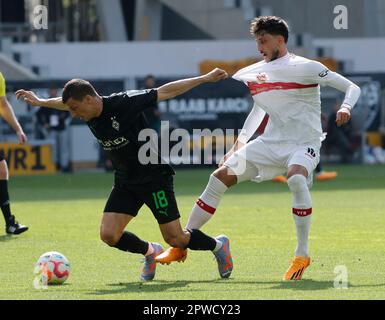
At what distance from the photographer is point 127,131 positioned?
10.5 m

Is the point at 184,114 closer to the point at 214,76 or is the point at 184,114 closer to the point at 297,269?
the point at 297,269

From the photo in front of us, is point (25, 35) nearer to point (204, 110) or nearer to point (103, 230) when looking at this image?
point (204, 110)

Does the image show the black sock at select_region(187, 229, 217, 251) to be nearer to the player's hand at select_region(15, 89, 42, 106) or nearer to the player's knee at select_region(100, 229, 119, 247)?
the player's knee at select_region(100, 229, 119, 247)

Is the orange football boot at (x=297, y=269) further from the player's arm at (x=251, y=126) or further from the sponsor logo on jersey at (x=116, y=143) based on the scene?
the sponsor logo on jersey at (x=116, y=143)

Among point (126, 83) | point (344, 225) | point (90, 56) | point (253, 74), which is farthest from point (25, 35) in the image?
point (253, 74)

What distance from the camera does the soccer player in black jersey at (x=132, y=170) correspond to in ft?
33.8

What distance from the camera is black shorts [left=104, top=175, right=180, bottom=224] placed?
10.6m

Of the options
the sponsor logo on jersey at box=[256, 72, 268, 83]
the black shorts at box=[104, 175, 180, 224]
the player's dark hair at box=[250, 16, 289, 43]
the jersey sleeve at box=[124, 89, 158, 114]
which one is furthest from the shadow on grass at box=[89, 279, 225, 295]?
the player's dark hair at box=[250, 16, 289, 43]

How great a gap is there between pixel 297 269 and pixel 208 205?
3.99 feet

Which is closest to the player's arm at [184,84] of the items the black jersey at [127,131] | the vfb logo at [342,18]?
the black jersey at [127,131]

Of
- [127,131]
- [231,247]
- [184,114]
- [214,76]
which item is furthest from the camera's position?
[184,114]

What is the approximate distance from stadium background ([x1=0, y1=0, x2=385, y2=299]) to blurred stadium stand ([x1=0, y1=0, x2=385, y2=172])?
0.13ft

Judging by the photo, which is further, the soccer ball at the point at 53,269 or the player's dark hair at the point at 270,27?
the player's dark hair at the point at 270,27

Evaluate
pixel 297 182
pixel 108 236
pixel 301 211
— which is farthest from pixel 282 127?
pixel 108 236
